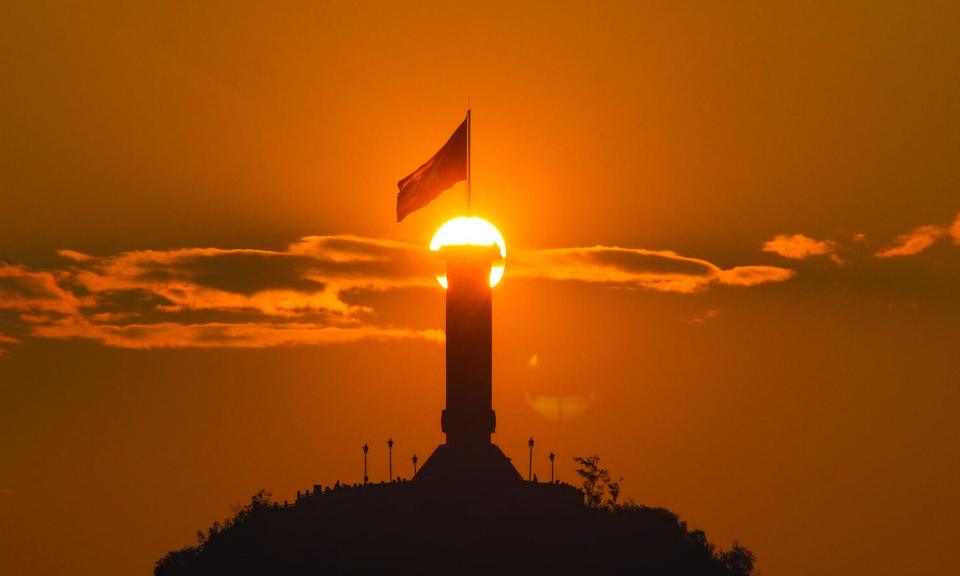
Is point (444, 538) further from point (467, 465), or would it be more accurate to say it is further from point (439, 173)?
point (439, 173)

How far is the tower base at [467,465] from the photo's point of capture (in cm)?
10169

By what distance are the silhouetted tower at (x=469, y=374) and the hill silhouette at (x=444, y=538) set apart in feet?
5.08

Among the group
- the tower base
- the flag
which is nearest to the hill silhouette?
the tower base

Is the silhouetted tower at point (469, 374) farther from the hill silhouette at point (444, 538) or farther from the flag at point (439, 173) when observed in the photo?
the flag at point (439, 173)

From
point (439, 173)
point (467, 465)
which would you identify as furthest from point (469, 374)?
point (439, 173)

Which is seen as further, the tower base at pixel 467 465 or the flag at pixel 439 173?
the tower base at pixel 467 465

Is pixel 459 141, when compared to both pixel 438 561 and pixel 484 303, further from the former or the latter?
pixel 438 561

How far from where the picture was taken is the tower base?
102 meters

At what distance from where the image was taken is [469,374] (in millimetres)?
101812

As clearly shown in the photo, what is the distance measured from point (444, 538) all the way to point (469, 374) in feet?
35.5

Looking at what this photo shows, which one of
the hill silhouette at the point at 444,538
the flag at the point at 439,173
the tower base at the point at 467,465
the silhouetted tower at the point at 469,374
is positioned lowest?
the hill silhouette at the point at 444,538

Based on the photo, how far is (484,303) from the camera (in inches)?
4033

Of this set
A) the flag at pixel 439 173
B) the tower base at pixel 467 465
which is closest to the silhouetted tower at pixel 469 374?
the tower base at pixel 467 465

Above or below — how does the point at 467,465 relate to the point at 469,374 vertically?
below
